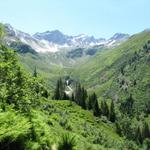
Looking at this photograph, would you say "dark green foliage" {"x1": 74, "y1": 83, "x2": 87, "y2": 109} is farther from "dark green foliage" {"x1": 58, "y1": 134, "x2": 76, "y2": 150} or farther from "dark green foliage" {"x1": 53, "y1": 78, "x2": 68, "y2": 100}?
"dark green foliage" {"x1": 58, "y1": 134, "x2": 76, "y2": 150}

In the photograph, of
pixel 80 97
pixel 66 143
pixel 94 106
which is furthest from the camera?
pixel 80 97

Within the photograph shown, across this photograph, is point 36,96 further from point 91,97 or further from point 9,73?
point 91,97

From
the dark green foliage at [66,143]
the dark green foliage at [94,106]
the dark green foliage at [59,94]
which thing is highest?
the dark green foliage at [66,143]

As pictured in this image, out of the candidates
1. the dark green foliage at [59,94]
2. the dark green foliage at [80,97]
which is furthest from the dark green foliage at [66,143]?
the dark green foliage at [59,94]

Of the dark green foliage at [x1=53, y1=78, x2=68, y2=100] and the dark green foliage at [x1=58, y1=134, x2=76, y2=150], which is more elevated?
the dark green foliage at [x1=58, y1=134, x2=76, y2=150]

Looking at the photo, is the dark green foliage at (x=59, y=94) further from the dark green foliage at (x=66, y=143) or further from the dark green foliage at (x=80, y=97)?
the dark green foliage at (x=66, y=143)

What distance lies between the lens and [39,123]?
35281 mm

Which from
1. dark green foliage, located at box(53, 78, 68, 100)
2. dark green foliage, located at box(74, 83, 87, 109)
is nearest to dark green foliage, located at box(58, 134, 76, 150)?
dark green foliage, located at box(74, 83, 87, 109)

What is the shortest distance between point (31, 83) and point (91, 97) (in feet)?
472

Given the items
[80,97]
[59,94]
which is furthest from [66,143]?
[59,94]

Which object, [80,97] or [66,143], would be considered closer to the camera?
[66,143]

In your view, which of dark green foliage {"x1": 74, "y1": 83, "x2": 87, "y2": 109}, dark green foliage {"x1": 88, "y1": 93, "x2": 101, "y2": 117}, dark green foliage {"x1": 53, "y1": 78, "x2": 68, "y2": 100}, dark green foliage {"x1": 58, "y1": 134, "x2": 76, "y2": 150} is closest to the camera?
dark green foliage {"x1": 58, "y1": 134, "x2": 76, "y2": 150}

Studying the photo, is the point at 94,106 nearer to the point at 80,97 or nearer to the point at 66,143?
the point at 80,97

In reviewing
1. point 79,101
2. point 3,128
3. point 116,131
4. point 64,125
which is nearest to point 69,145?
point 3,128
